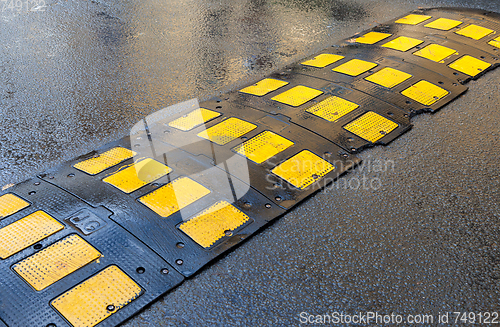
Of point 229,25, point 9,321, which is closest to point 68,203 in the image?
point 9,321

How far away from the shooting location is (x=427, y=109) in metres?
3.72

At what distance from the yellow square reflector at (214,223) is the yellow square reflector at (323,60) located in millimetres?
2534

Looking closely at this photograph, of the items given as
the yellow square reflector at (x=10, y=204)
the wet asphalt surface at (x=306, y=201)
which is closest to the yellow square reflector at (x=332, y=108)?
the wet asphalt surface at (x=306, y=201)

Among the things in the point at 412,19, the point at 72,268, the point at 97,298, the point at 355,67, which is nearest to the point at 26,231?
the point at 72,268

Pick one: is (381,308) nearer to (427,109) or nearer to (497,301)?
(497,301)

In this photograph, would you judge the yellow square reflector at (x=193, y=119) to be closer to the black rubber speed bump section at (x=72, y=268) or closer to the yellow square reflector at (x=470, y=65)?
the black rubber speed bump section at (x=72, y=268)

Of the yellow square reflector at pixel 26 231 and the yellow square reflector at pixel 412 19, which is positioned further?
the yellow square reflector at pixel 412 19

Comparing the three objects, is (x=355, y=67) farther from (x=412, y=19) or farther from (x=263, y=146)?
(x=412, y=19)

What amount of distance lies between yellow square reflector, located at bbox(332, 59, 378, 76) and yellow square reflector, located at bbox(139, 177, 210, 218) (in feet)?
7.75

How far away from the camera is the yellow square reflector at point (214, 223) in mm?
2414

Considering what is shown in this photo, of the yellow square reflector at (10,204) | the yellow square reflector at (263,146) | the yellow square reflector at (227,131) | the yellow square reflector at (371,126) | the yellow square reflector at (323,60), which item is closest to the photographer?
the yellow square reflector at (10,204)

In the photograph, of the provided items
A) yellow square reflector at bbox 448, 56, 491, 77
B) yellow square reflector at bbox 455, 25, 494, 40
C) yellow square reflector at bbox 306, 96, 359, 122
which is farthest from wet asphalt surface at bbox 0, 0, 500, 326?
yellow square reflector at bbox 455, 25, 494, 40

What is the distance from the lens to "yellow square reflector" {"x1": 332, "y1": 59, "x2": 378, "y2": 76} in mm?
4254

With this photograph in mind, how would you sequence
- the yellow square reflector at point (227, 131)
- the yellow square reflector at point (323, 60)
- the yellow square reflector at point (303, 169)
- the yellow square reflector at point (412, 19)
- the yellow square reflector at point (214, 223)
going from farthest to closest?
the yellow square reflector at point (412, 19) → the yellow square reflector at point (323, 60) → the yellow square reflector at point (227, 131) → the yellow square reflector at point (303, 169) → the yellow square reflector at point (214, 223)
